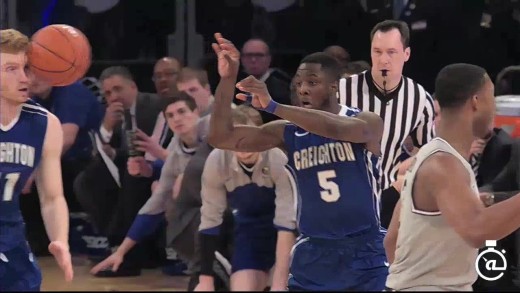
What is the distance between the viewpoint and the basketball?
202 inches

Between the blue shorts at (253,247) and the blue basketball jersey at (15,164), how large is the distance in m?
1.65

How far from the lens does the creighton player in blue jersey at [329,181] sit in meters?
3.84

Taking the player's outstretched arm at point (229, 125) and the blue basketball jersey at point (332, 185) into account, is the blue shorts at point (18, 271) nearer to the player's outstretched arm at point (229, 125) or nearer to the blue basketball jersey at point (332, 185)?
the player's outstretched arm at point (229, 125)

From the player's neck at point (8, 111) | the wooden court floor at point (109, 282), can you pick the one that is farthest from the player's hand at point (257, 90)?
the wooden court floor at point (109, 282)

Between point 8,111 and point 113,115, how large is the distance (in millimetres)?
2708

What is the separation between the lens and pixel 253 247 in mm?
5359

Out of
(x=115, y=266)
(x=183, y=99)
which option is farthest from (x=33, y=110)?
(x=115, y=266)

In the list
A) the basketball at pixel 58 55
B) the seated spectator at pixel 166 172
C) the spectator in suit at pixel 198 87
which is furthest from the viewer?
the spectator in suit at pixel 198 87

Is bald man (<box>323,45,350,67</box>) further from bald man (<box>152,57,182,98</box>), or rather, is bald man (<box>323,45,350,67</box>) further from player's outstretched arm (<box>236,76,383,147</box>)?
player's outstretched arm (<box>236,76,383,147</box>)

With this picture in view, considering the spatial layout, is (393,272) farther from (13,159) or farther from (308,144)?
(13,159)

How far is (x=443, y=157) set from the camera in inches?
114

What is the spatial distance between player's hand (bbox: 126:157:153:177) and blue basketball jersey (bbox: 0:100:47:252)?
240cm

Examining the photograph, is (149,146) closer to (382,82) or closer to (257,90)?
(382,82)

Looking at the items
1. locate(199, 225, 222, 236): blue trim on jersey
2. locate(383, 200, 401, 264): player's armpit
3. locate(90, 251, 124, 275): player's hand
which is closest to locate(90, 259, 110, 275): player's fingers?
locate(90, 251, 124, 275): player's hand
